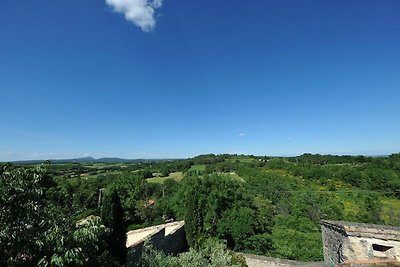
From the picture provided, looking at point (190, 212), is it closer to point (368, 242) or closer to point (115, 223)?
point (115, 223)

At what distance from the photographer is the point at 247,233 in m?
19.5

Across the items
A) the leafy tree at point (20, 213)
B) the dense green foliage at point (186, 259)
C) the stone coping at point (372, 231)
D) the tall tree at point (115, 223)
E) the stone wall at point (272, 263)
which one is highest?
the leafy tree at point (20, 213)

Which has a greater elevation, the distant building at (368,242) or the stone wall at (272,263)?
the distant building at (368,242)

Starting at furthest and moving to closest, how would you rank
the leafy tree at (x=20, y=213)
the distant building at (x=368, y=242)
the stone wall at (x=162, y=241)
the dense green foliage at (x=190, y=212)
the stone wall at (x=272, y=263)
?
the stone wall at (x=272, y=263) → the stone wall at (x=162, y=241) → the distant building at (x=368, y=242) → the dense green foliage at (x=190, y=212) → the leafy tree at (x=20, y=213)

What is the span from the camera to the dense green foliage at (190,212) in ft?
16.3

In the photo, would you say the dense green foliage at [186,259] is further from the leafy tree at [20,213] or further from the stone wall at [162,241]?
the leafy tree at [20,213]

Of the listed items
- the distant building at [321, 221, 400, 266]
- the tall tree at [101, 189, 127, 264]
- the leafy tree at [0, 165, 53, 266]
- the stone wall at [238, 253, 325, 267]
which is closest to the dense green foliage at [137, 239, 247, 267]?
the tall tree at [101, 189, 127, 264]

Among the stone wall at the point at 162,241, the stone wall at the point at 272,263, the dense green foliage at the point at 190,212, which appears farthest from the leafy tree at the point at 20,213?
the stone wall at the point at 272,263

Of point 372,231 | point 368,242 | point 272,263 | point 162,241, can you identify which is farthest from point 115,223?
point 372,231

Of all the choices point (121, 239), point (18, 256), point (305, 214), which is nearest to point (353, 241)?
point (18, 256)

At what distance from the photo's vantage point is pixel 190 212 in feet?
62.7

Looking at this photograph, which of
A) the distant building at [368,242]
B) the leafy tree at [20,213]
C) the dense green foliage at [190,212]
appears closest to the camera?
the leafy tree at [20,213]

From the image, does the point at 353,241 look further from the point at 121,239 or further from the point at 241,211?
the point at 241,211

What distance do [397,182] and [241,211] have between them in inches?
1680
